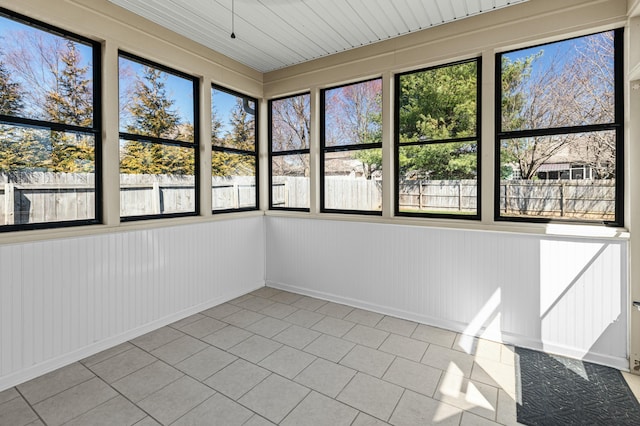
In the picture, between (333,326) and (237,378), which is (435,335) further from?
(237,378)

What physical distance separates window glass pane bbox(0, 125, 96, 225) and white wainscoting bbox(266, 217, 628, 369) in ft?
7.87

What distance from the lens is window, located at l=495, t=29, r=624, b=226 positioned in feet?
8.79

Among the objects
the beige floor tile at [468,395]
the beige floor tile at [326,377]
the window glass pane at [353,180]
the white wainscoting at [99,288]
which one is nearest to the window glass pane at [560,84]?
the window glass pane at [353,180]

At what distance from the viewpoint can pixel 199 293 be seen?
12.5ft

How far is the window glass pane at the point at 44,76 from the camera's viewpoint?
245 centimetres

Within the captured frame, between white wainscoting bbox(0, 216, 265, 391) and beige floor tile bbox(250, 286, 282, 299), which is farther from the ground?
white wainscoting bbox(0, 216, 265, 391)

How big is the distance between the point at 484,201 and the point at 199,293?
10.7ft

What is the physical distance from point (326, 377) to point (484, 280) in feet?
5.76

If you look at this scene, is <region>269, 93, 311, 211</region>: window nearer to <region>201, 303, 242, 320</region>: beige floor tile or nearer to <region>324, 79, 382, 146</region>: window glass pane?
<region>324, 79, 382, 146</region>: window glass pane

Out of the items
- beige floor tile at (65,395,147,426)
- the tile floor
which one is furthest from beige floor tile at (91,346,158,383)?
beige floor tile at (65,395,147,426)

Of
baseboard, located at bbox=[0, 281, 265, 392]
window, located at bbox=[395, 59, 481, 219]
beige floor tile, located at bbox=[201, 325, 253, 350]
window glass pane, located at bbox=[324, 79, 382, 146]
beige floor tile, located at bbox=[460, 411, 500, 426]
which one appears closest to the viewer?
→ beige floor tile, located at bbox=[460, 411, 500, 426]

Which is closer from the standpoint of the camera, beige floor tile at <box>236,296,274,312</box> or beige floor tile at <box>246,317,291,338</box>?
beige floor tile at <box>246,317,291,338</box>

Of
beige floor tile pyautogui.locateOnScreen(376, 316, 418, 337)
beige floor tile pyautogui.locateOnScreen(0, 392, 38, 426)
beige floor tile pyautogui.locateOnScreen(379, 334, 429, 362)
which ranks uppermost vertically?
beige floor tile pyautogui.locateOnScreen(376, 316, 418, 337)

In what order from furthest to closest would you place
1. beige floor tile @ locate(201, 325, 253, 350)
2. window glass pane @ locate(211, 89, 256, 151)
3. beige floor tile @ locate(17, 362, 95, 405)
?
1. window glass pane @ locate(211, 89, 256, 151)
2. beige floor tile @ locate(201, 325, 253, 350)
3. beige floor tile @ locate(17, 362, 95, 405)
